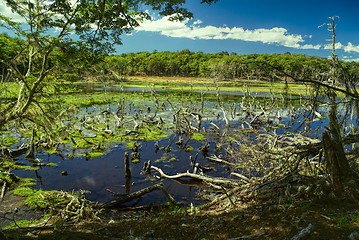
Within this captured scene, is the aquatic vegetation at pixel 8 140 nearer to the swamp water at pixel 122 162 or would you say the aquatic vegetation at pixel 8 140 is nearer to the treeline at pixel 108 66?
the swamp water at pixel 122 162

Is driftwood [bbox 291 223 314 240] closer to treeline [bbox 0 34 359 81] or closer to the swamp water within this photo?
treeline [bbox 0 34 359 81]

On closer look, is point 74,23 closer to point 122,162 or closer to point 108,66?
point 108,66

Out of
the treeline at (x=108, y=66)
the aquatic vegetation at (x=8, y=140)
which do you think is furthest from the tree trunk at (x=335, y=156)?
the aquatic vegetation at (x=8, y=140)

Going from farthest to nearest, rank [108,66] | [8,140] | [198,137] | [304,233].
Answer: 1. [198,137]
2. [8,140]
3. [108,66]
4. [304,233]

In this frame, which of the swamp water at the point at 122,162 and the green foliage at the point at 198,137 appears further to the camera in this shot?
the green foliage at the point at 198,137

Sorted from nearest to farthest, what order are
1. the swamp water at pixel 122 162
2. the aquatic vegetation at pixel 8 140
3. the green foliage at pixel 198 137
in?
the swamp water at pixel 122 162
the aquatic vegetation at pixel 8 140
the green foliage at pixel 198 137

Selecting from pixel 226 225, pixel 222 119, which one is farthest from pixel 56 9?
pixel 222 119

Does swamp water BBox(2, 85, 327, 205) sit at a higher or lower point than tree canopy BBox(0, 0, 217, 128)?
lower

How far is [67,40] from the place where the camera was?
21.5ft

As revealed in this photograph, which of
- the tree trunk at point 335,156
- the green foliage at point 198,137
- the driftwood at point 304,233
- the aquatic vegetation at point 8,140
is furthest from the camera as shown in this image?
the green foliage at point 198,137

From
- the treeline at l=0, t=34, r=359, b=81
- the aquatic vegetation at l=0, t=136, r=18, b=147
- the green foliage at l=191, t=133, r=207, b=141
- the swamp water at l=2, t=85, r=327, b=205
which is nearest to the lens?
the treeline at l=0, t=34, r=359, b=81

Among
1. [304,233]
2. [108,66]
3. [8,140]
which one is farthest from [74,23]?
[8,140]

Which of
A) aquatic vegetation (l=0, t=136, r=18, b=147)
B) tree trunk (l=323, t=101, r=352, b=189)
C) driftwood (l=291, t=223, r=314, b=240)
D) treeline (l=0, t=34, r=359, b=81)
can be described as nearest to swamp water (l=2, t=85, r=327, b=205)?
tree trunk (l=323, t=101, r=352, b=189)

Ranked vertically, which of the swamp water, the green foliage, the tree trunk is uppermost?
the tree trunk
